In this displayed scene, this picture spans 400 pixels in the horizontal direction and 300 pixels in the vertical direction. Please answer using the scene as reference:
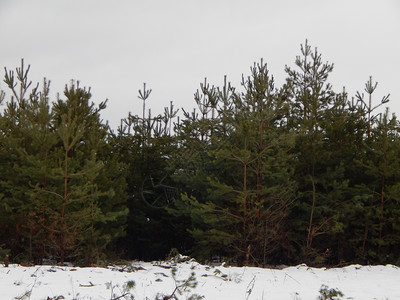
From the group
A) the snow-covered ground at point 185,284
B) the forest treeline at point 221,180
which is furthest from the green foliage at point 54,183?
the snow-covered ground at point 185,284

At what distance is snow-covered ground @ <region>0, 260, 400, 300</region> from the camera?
25.6 ft

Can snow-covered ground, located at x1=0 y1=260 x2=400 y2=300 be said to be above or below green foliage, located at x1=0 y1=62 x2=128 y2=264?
below

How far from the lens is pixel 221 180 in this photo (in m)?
15.5

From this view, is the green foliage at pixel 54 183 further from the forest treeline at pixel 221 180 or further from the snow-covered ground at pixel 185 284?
the snow-covered ground at pixel 185 284

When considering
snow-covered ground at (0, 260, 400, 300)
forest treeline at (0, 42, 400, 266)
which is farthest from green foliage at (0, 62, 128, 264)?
snow-covered ground at (0, 260, 400, 300)

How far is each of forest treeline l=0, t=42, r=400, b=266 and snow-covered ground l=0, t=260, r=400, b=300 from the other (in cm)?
274

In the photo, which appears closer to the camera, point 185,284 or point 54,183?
point 185,284

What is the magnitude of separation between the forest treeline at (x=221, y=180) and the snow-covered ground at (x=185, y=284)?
2741 millimetres

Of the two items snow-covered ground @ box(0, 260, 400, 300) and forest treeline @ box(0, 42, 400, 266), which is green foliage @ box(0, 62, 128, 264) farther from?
snow-covered ground @ box(0, 260, 400, 300)

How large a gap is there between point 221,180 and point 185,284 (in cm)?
805

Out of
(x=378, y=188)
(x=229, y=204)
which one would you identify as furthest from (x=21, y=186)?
(x=378, y=188)

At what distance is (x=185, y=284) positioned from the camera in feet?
25.2

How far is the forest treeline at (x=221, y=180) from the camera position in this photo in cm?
1348

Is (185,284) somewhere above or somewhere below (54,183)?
below
